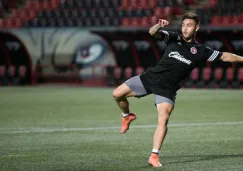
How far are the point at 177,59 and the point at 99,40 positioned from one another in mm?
22451

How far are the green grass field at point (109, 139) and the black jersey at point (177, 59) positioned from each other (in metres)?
0.98

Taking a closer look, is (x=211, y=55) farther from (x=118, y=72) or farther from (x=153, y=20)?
(x=118, y=72)

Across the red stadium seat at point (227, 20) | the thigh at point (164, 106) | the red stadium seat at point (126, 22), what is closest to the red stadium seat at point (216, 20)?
the red stadium seat at point (227, 20)

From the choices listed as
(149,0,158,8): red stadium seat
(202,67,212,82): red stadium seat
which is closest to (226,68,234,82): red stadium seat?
(202,67,212,82): red stadium seat

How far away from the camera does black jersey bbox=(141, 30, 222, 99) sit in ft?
26.6

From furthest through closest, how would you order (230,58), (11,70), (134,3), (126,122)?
(11,70) → (134,3) → (126,122) → (230,58)

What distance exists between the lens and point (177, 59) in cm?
812

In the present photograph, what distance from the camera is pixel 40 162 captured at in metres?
7.98

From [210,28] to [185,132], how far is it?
47.9 feet

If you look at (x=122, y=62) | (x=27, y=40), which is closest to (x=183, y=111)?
(x=122, y=62)

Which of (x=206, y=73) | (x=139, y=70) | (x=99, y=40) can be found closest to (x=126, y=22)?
(x=99, y=40)

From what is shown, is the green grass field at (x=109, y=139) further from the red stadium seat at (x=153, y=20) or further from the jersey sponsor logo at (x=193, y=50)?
the red stadium seat at (x=153, y=20)

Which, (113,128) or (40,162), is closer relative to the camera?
(40,162)

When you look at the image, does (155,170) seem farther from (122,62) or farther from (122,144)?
(122,62)
